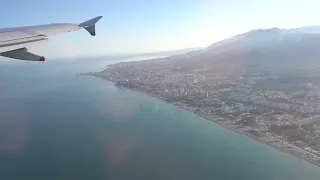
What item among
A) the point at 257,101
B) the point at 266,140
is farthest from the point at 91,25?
the point at 257,101

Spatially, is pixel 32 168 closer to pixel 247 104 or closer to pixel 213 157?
pixel 213 157

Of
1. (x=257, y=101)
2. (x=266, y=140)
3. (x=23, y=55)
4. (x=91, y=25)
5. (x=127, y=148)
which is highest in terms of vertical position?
(x=91, y=25)

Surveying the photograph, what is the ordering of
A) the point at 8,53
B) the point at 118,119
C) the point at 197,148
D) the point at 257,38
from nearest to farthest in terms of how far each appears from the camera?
the point at 8,53
the point at 197,148
the point at 118,119
the point at 257,38

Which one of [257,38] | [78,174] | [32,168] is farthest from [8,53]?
[257,38]

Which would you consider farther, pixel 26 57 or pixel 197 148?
pixel 197 148

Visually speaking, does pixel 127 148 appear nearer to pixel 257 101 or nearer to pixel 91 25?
pixel 91 25

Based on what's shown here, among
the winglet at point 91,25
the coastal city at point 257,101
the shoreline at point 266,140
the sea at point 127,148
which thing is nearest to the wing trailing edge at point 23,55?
the winglet at point 91,25
